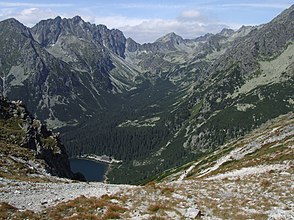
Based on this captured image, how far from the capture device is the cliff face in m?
68.6

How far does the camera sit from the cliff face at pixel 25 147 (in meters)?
68.6

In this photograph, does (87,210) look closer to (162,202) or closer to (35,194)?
(162,202)

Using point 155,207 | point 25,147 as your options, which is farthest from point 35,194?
point 25,147

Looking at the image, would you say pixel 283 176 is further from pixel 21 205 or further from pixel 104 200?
pixel 21 205

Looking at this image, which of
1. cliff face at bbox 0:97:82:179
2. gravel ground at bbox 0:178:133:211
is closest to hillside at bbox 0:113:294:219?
gravel ground at bbox 0:178:133:211

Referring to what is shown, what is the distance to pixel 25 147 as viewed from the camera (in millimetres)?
110000

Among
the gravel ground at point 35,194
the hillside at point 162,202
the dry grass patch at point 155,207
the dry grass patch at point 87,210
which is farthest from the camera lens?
the gravel ground at point 35,194

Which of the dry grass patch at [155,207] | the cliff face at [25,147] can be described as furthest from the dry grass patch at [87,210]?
the cliff face at [25,147]

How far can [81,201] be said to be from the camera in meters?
31.4

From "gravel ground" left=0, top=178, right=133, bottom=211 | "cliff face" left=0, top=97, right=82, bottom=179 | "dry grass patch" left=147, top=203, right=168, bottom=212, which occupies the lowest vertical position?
"cliff face" left=0, top=97, right=82, bottom=179

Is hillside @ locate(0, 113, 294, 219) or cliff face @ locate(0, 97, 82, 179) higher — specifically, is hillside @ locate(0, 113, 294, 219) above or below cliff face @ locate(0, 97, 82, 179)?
above

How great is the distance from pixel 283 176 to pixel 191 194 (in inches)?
559

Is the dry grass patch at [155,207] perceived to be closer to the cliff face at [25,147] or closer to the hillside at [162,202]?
the hillside at [162,202]

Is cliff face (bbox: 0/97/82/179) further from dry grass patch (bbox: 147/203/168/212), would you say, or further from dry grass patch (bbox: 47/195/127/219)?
dry grass patch (bbox: 147/203/168/212)
